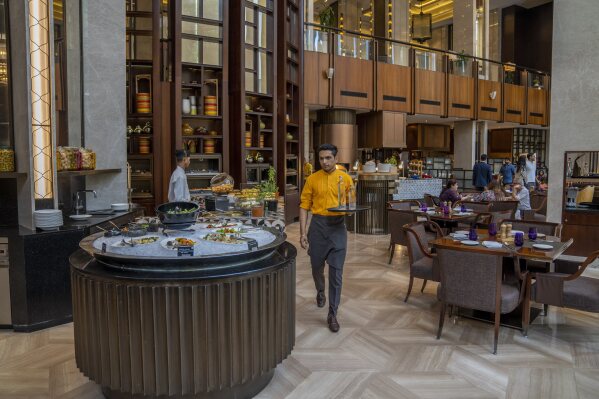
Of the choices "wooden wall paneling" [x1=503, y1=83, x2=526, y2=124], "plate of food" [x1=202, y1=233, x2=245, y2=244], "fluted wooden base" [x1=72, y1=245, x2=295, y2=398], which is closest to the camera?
"fluted wooden base" [x1=72, y1=245, x2=295, y2=398]

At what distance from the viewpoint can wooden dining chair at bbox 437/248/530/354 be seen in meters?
3.55

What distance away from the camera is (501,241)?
4.28 metres

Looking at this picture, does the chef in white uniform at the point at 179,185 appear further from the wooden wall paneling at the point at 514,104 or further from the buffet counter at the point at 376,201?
the wooden wall paneling at the point at 514,104

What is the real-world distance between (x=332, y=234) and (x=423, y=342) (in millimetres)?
1130

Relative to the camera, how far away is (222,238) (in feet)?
9.03

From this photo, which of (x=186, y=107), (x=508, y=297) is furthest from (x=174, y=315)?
(x=186, y=107)

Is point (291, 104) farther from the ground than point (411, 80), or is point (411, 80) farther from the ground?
point (411, 80)

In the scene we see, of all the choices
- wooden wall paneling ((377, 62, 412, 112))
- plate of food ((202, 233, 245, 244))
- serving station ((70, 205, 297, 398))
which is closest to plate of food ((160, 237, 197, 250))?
serving station ((70, 205, 297, 398))

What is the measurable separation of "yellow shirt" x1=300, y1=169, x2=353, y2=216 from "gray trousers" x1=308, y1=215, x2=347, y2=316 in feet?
0.26

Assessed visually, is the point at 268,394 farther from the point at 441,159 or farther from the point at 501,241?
the point at 441,159

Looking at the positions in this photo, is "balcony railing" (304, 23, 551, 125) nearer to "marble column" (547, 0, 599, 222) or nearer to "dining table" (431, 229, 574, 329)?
"marble column" (547, 0, 599, 222)

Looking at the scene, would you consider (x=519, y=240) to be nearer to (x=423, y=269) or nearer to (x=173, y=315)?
(x=423, y=269)

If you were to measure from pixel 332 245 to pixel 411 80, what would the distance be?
35.4 feet

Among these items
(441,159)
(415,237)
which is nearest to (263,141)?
(415,237)
